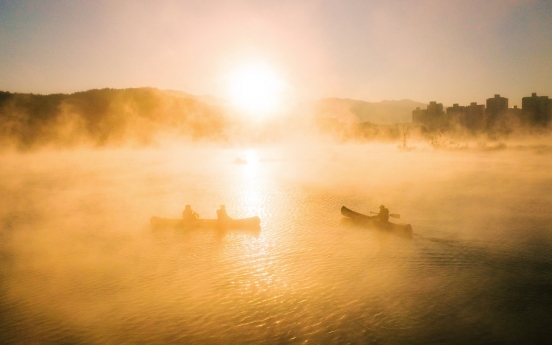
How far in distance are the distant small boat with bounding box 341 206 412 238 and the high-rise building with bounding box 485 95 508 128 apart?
118956mm

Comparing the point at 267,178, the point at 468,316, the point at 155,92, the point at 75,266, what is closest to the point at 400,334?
the point at 468,316

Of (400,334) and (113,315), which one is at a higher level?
(113,315)

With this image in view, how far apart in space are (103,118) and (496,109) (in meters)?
130

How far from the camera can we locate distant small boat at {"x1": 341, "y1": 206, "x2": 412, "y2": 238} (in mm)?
19031

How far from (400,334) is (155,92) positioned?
119 meters

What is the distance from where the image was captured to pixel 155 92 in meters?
115

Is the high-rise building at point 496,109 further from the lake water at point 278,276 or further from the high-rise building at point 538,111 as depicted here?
the lake water at point 278,276

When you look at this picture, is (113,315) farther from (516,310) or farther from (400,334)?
(516,310)

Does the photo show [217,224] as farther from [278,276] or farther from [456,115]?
[456,115]

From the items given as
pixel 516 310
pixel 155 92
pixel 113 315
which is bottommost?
pixel 516 310

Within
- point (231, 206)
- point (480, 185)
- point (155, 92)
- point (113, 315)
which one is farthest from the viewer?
point (155, 92)

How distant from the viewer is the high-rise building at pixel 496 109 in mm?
113812

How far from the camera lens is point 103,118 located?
99.7 metres

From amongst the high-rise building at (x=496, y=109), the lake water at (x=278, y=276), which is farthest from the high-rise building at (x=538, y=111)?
the lake water at (x=278, y=276)
